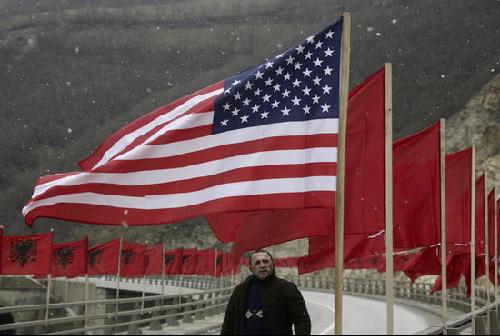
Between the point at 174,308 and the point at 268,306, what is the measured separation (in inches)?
713

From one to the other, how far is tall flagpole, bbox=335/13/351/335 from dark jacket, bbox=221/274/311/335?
14.9 inches

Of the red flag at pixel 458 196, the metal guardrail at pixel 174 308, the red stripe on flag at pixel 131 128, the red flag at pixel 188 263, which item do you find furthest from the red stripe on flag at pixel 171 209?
the red flag at pixel 188 263

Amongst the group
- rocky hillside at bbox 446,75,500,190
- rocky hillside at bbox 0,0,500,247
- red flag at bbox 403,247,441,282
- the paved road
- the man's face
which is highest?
rocky hillside at bbox 0,0,500,247

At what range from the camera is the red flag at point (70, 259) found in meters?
25.4

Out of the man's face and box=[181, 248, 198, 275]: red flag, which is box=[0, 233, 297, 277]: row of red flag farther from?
the man's face

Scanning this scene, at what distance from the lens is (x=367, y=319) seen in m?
25.4

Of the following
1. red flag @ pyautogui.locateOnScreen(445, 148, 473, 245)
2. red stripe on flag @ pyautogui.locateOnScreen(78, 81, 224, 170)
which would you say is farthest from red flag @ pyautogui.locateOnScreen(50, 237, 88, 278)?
red stripe on flag @ pyautogui.locateOnScreen(78, 81, 224, 170)

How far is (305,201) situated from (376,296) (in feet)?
120

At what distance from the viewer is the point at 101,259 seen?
31047 millimetres

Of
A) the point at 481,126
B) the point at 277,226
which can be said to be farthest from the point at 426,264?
the point at 481,126

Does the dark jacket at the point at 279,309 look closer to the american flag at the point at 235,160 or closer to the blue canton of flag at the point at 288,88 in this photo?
the american flag at the point at 235,160

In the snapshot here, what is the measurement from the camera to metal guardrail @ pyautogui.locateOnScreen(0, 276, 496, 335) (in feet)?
49.6

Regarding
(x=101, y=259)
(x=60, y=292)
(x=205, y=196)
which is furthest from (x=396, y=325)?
(x=60, y=292)

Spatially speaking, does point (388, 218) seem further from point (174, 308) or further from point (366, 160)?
point (174, 308)
